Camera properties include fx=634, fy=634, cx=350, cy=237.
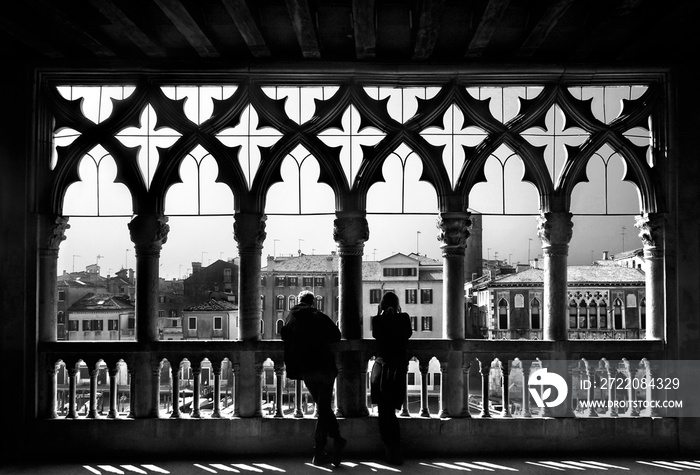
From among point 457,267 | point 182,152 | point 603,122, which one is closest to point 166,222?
point 182,152

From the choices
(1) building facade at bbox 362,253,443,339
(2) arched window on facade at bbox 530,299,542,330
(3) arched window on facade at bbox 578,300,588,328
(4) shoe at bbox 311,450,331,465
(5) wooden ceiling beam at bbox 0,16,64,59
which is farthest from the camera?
(3) arched window on facade at bbox 578,300,588,328

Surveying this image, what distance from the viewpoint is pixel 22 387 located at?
5629 millimetres

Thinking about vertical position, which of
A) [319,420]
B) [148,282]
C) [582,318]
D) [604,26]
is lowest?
[582,318]

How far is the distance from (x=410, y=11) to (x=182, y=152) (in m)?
2.40

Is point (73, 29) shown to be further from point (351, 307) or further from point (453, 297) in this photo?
point (453, 297)

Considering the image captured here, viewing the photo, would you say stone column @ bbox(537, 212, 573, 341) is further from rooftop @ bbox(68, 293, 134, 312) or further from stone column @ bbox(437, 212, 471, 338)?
rooftop @ bbox(68, 293, 134, 312)

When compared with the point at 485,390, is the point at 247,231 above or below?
above

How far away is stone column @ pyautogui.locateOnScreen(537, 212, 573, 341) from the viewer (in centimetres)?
582

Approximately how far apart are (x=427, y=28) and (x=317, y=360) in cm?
277

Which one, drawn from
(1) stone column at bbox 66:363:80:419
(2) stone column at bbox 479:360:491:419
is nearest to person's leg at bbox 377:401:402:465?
(2) stone column at bbox 479:360:491:419

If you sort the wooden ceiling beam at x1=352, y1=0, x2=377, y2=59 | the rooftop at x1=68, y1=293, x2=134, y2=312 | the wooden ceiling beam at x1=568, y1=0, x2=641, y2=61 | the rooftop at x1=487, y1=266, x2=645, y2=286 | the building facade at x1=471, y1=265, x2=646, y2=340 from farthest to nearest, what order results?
the building facade at x1=471, y1=265, x2=646, y2=340
the rooftop at x1=487, y1=266, x2=645, y2=286
the rooftop at x1=68, y1=293, x2=134, y2=312
the wooden ceiling beam at x1=568, y1=0, x2=641, y2=61
the wooden ceiling beam at x1=352, y1=0, x2=377, y2=59

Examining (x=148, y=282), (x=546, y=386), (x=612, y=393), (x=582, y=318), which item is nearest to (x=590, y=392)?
(x=612, y=393)

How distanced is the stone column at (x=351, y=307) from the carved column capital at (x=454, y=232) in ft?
2.35

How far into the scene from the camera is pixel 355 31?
4969mm
